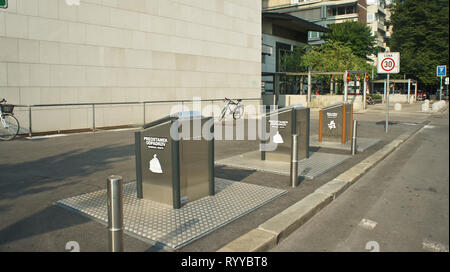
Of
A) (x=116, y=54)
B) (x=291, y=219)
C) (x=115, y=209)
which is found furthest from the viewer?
(x=116, y=54)

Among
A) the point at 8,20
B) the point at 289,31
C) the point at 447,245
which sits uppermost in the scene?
the point at 289,31

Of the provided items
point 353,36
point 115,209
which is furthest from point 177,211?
point 353,36

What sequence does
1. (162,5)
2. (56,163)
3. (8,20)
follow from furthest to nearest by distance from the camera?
(162,5) → (8,20) → (56,163)

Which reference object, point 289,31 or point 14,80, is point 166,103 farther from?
point 289,31

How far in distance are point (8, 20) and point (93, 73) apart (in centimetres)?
368

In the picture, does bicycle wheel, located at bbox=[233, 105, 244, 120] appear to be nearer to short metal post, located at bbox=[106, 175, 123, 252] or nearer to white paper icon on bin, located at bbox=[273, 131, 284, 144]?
white paper icon on bin, located at bbox=[273, 131, 284, 144]

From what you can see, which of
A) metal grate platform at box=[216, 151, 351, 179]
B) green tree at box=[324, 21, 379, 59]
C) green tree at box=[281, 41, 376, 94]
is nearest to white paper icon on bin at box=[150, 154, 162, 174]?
metal grate platform at box=[216, 151, 351, 179]

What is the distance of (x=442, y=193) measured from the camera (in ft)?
8.86

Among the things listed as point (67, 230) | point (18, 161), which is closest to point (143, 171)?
point (67, 230)

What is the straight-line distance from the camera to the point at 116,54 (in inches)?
661

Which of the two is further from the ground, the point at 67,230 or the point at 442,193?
the point at 442,193

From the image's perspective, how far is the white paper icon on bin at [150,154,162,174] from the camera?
536 centimetres

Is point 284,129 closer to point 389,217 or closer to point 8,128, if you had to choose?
point 389,217

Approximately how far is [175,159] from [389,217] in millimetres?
2967
